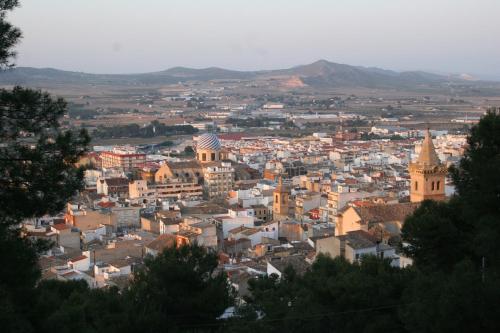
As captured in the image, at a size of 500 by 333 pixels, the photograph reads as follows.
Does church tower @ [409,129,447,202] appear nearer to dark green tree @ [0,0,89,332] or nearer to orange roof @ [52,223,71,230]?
orange roof @ [52,223,71,230]

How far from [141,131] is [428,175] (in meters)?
53.2

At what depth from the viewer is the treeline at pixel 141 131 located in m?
70.6

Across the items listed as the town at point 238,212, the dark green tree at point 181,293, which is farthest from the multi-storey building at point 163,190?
the dark green tree at point 181,293

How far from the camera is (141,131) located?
241ft

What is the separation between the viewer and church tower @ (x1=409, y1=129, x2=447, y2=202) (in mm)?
22391

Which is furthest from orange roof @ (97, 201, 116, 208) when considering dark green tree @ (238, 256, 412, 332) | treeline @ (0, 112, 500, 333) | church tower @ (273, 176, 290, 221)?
dark green tree @ (238, 256, 412, 332)

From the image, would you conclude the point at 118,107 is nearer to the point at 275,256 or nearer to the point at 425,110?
the point at 425,110

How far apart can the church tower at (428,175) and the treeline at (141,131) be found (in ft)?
163

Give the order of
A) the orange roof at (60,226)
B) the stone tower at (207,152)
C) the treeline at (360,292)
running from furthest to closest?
the stone tower at (207,152)
the orange roof at (60,226)
the treeline at (360,292)

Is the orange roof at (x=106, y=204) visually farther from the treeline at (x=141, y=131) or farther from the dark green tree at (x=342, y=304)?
the treeline at (x=141, y=131)

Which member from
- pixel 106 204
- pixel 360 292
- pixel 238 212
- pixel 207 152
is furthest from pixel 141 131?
pixel 360 292

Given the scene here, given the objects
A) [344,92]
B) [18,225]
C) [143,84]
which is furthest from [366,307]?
[143,84]

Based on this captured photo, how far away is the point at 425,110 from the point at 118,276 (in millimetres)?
92344

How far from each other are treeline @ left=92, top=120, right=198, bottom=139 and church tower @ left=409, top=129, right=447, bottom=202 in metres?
49.7
